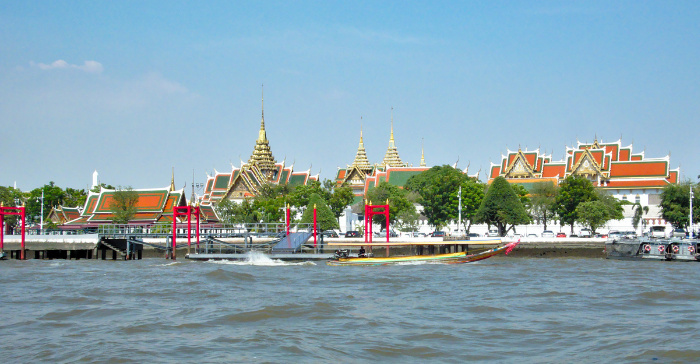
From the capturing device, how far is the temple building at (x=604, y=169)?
6719cm

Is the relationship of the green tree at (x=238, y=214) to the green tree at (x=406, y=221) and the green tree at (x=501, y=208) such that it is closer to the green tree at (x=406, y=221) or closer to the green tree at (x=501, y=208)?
the green tree at (x=406, y=221)

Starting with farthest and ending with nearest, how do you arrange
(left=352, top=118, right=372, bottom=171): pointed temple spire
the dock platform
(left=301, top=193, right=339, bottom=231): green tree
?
(left=352, top=118, right=372, bottom=171): pointed temple spire → (left=301, top=193, right=339, bottom=231): green tree → the dock platform

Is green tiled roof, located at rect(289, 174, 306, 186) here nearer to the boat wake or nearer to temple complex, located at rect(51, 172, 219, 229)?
temple complex, located at rect(51, 172, 219, 229)

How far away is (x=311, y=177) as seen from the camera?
8650 cm

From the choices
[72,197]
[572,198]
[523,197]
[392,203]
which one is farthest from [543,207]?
[72,197]

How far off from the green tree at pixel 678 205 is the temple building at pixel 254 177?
132 feet

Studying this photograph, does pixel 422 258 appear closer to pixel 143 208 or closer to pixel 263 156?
pixel 143 208

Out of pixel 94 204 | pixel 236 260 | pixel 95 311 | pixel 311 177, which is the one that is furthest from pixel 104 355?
pixel 311 177

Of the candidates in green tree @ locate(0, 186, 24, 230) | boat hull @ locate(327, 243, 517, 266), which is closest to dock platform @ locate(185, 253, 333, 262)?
boat hull @ locate(327, 243, 517, 266)

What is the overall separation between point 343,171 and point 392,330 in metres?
82.8

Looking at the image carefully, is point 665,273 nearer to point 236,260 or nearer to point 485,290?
point 485,290

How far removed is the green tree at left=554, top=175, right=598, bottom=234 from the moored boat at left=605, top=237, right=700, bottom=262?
14187 mm

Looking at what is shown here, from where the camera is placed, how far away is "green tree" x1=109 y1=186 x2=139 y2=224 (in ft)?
157

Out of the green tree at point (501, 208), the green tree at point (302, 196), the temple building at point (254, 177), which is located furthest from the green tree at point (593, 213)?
the temple building at point (254, 177)
